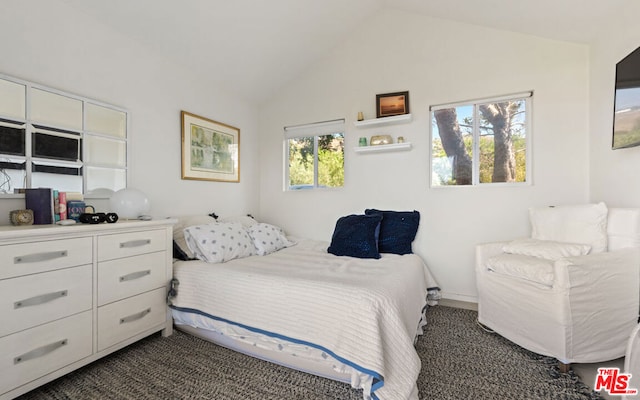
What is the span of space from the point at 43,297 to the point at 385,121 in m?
3.02

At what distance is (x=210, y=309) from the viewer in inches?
75.9

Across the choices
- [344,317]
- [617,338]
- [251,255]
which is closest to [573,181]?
[617,338]

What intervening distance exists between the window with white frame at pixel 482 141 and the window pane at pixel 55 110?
3.13m

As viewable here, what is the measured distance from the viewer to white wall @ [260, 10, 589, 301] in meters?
2.48

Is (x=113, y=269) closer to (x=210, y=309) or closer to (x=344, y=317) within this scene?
(x=210, y=309)

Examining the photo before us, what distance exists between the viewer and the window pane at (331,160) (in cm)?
338

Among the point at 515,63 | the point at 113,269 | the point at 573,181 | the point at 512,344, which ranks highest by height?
the point at 515,63

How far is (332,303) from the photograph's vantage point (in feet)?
4.98

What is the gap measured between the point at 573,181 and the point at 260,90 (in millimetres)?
3477

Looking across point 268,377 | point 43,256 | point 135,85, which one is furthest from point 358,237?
point 135,85

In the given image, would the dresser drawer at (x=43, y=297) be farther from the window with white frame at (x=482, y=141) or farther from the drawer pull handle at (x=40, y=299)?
the window with white frame at (x=482, y=141)

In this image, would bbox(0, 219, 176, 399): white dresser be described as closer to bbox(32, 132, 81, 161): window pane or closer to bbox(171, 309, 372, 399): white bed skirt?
bbox(171, 309, 372, 399): white bed skirt

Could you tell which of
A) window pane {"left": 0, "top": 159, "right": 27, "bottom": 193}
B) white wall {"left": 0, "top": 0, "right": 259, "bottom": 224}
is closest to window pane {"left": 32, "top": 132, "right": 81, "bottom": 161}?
window pane {"left": 0, "top": 159, "right": 27, "bottom": 193}

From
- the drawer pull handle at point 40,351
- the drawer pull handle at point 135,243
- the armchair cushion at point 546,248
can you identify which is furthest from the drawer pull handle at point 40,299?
the armchair cushion at point 546,248
